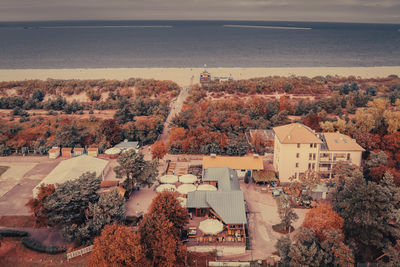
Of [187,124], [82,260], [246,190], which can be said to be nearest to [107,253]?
[82,260]

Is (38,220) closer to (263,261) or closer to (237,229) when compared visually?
(237,229)

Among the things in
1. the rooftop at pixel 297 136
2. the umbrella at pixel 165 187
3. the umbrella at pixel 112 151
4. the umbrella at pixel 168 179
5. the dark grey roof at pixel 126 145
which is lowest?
the umbrella at pixel 165 187

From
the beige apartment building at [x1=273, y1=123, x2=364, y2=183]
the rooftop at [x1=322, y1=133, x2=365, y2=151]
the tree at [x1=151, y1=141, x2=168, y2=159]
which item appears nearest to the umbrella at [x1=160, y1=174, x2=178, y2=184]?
the tree at [x1=151, y1=141, x2=168, y2=159]

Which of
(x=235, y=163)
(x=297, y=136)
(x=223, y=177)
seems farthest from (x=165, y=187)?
(x=297, y=136)

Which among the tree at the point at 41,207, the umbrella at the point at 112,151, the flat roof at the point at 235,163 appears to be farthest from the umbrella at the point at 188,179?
the tree at the point at 41,207

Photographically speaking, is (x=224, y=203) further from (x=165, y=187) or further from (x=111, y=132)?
(x=111, y=132)

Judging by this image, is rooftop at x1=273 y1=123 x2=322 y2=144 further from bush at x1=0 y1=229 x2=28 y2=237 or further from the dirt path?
bush at x1=0 y1=229 x2=28 y2=237

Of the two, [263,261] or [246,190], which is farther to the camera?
[246,190]

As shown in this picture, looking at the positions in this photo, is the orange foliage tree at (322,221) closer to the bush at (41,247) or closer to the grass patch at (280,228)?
the grass patch at (280,228)
